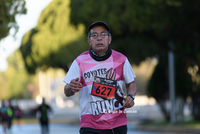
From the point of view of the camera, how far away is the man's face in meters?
4.59

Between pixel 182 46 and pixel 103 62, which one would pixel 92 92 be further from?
pixel 182 46

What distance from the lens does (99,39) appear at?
15.1 feet

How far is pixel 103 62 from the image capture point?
15.1ft

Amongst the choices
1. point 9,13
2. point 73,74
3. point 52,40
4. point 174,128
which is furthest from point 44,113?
point 52,40

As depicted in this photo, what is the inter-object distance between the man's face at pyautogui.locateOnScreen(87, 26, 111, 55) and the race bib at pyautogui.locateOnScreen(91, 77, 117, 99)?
0.30m

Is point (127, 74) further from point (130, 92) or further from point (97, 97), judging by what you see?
point (97, 97)

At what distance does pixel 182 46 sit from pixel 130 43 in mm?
8185

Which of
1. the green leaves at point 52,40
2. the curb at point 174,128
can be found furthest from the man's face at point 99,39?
the green leaves at point 52,40

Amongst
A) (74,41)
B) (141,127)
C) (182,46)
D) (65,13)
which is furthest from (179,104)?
(65,13)

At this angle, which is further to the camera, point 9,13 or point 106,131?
point 9,13

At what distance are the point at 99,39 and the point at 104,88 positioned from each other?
0.52 m

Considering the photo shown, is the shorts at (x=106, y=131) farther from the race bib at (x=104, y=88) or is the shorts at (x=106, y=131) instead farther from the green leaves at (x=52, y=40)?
the green leaves at (x=52, y=40)

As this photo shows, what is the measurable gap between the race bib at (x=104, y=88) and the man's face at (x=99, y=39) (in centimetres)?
30

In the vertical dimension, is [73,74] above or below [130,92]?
above
